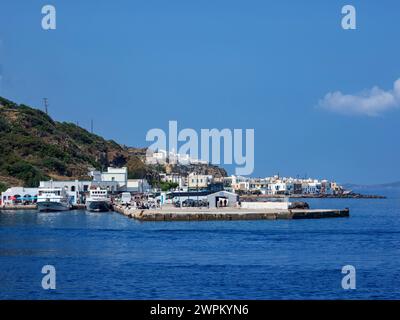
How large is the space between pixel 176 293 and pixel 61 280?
5249 millimetres

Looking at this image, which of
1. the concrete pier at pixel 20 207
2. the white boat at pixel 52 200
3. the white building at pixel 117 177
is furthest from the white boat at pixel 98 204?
the white building at pixel 117 177

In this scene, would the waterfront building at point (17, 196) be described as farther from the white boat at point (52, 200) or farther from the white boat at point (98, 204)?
the white boat at point (98, 204)

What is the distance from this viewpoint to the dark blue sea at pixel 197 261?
28109 mm

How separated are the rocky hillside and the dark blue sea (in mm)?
57924

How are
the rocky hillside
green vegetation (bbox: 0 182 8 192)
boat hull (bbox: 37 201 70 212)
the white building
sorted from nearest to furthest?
1. boat hull (bbox: 37 201 70 212)
2. green vegetation (bbox: 0 182 8 192)
3. the white building
4. the rocky hillside

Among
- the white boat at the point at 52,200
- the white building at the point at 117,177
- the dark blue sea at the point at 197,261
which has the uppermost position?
the white building at the point at 117,177

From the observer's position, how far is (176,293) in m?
27.5

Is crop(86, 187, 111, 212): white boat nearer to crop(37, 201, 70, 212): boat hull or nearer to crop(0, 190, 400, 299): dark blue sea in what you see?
crop(37, 201, 70, 212): boat hull

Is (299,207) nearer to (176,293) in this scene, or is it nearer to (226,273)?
(226,273)

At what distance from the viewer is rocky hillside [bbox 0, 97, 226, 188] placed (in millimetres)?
118875

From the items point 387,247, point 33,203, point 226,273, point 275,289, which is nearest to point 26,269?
point 226,273

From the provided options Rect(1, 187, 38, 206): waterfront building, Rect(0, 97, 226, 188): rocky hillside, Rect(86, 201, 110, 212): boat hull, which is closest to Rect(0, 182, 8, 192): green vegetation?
Rect(0, 97, 226, 188): rocky hillside

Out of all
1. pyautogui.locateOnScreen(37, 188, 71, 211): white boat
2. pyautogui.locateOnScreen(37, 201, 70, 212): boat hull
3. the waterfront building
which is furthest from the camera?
the waterfront building

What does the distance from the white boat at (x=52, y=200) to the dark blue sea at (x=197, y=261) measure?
87.9 ft
